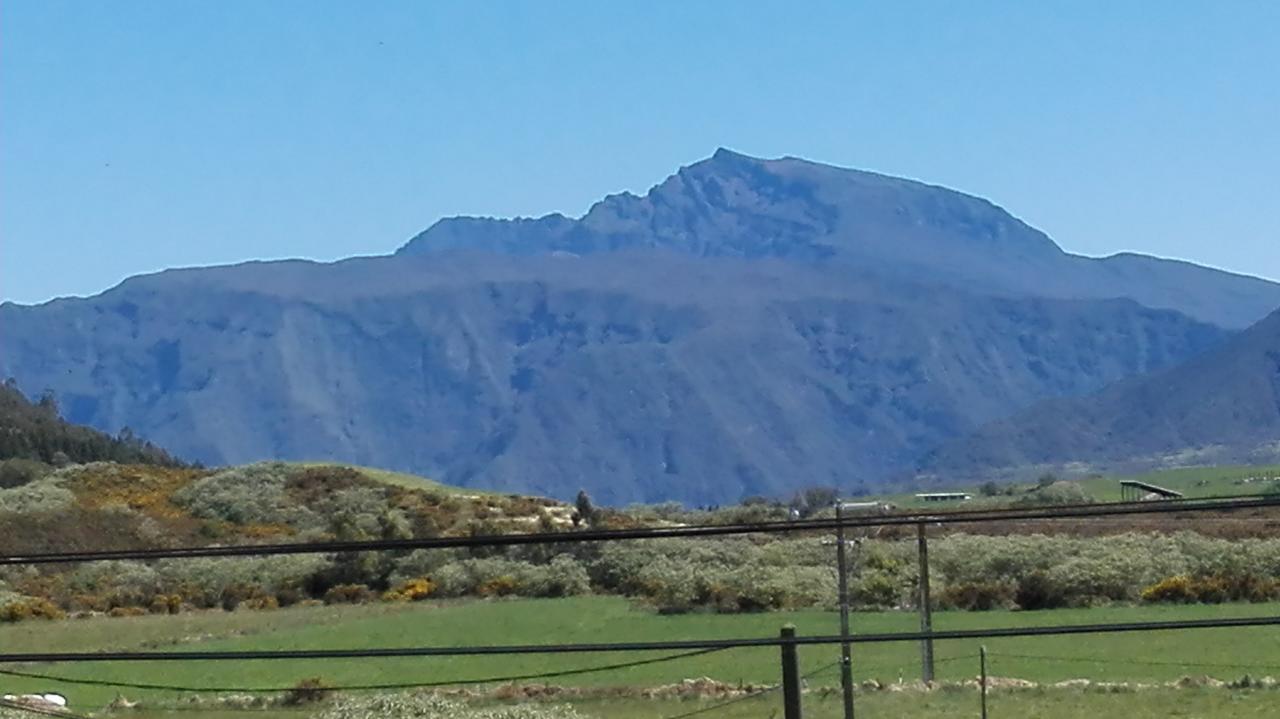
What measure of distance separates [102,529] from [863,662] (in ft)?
97.5

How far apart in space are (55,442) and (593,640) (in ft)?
189

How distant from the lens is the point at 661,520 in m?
59.3

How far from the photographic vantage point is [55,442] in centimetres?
8556

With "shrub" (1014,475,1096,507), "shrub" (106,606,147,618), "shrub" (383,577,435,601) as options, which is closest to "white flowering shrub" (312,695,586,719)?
"shrub" (106,606,147,618)

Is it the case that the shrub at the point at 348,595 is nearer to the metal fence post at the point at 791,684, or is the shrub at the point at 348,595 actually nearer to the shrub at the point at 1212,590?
the shrub at the point at 1212,590

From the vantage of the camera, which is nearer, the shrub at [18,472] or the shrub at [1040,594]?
the shrub at [1040,594]

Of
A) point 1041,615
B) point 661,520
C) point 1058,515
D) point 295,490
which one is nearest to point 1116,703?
point 1041,615

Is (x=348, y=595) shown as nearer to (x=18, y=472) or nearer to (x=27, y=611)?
(x=27, y=611)

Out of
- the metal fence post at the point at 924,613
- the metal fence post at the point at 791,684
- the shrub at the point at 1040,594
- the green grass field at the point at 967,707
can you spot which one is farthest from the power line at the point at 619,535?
the shrub at the point at 1040,594

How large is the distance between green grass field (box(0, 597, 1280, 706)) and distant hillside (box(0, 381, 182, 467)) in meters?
41.1

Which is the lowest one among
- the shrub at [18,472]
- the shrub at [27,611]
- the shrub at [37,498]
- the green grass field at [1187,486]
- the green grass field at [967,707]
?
the green grass field at [967,707]

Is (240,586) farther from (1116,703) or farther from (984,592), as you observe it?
(1116,703)

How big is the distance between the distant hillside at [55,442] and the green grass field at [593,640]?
41079 mm

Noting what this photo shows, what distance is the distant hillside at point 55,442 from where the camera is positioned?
8231cm
